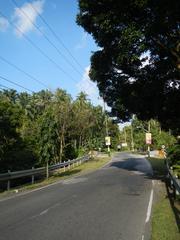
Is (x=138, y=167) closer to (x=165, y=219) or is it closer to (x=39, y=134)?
(x=39, y=134)

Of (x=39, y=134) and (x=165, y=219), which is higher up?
(x=39, y=134)

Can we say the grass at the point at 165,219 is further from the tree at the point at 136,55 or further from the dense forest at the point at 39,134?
the dense forest at the point at 39,134

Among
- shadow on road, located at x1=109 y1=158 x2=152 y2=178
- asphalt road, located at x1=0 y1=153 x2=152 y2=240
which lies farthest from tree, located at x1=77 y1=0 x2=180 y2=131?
asphalt road, located at x1=0 y1=153 x2=152 y2=240

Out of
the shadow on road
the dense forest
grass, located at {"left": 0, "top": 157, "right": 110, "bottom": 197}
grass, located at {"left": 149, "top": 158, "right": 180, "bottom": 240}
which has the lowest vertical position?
grass, located at {"left": 149, "top": 158, "right": 180, "bottom": 240}

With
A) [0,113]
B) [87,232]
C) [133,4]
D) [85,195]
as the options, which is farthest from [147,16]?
[0,113]

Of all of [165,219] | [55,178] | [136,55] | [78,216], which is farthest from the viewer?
[55,178]

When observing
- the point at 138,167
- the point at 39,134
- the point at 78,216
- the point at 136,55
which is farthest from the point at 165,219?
the point at 138,167

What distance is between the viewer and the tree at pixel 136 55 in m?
18.4

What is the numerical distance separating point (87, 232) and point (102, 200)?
5883 mm

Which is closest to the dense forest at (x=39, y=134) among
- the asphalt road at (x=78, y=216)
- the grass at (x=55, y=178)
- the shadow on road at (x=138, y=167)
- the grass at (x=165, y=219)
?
the grass at (x=55, y=178)

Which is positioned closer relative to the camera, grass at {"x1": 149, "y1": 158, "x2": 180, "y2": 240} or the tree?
grass at {"x1": 149, "y1": 158, "x2": 180, "y2": 240}

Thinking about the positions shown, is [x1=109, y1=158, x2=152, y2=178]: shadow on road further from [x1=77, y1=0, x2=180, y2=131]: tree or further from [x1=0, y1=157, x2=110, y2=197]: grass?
[x1=77, y1=0, x2=180, y2=131]: tree

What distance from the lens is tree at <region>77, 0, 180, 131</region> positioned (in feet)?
60.3

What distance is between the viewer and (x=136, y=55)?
19.0m
